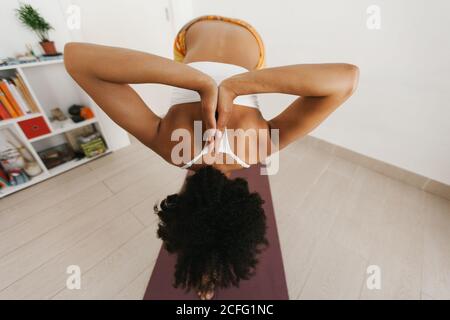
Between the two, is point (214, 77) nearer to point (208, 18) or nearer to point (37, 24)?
point (208, 18)

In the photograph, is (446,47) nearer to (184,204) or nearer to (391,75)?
(391,75)

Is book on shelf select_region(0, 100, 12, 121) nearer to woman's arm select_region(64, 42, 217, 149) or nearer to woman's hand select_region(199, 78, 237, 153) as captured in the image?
woman's arm select_region(64, 42, 217, 149)

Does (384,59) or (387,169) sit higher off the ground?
(384,59)

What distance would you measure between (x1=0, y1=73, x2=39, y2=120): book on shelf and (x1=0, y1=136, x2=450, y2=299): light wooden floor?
20.1 inches

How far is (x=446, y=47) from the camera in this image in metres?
1.10

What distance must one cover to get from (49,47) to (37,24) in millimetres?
122

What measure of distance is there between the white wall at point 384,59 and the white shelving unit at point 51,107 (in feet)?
4.68

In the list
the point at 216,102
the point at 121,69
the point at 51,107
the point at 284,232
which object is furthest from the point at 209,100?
the point at 51,107

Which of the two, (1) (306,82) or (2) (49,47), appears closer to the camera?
(1) (306,82)

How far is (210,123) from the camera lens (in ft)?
1.77

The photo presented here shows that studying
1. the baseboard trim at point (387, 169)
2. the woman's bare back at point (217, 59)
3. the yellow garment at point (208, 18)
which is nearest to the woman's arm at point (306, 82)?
the woman's bare back at point (217, 59)

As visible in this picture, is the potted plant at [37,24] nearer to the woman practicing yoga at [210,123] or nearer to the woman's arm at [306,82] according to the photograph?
the woman practicing yoga at [210,123]

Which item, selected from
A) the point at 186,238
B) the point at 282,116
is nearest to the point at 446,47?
the point at 282,116

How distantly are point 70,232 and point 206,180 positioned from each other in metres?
1.08
